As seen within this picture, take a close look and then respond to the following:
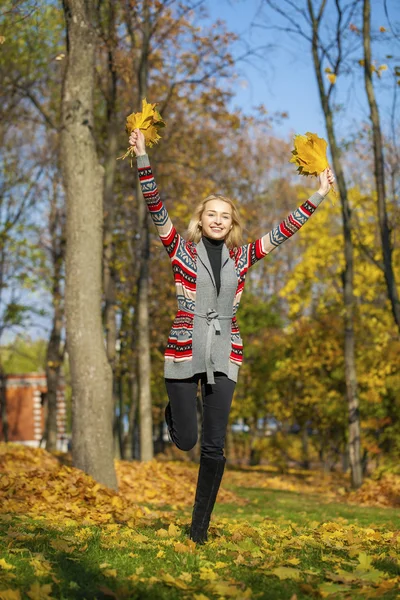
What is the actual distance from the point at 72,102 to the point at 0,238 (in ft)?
53.9

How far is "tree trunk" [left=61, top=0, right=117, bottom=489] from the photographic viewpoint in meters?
9.41

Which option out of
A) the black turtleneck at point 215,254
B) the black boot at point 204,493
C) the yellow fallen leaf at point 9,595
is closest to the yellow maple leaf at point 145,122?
the black turtleneck at point 215,254

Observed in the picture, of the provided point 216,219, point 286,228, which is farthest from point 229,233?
point 286,228

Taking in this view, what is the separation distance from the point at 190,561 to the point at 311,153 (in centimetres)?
296

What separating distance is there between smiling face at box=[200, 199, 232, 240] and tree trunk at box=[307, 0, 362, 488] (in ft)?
34.3

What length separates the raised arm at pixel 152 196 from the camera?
511 centimetres

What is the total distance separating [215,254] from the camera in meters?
5.42

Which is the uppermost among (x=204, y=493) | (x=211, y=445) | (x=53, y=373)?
(x=53, y=373)

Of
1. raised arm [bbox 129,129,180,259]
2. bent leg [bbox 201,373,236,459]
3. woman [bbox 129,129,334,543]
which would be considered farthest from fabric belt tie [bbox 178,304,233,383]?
raised arm [bbox 129,129,180,259]

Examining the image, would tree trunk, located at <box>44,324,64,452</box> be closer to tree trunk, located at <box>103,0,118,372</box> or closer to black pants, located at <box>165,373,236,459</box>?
tree trunk, located at <box>103,0,118,372</box>

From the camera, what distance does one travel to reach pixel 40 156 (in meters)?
25.2

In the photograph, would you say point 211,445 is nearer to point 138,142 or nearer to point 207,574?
point 207,574

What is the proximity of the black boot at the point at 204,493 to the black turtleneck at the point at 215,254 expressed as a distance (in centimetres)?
120

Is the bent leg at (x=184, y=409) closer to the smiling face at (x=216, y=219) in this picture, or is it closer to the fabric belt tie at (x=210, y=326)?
the fabric belt tie at (x=210, y=326)
